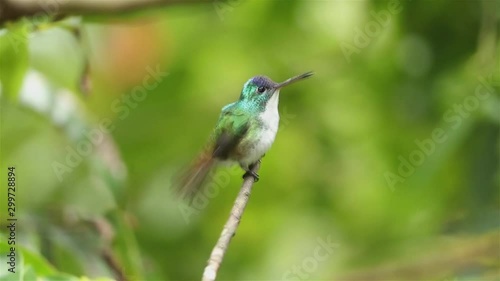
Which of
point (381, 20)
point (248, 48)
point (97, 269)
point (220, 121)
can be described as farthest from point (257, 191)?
point (220, 121)

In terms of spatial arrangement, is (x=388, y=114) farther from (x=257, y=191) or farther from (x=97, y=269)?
(x=97, y=269)

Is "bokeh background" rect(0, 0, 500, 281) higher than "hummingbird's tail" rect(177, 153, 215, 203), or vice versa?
"bokeh background" rect(0, 0, 500, 281)

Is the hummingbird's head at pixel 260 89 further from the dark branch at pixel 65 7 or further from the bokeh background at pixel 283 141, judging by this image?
the bokeh background at pixel 283 141

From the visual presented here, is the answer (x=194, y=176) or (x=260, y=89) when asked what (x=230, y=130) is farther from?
(x=194, y=176)

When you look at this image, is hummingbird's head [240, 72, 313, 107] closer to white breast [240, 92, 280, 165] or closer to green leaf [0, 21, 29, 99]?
white breast [240, 92, 280, 165]

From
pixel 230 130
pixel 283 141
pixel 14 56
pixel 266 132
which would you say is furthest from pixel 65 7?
pixel 283 141

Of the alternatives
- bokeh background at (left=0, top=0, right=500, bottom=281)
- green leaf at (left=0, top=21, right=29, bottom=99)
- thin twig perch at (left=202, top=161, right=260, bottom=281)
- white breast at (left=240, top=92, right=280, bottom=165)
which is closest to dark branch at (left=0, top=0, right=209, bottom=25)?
green leaf at (left=0, top=21, right=29, bottom=99)

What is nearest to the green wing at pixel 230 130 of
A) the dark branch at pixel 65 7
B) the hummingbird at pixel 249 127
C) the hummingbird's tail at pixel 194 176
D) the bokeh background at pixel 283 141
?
the hummingbird at pixel 249 127
